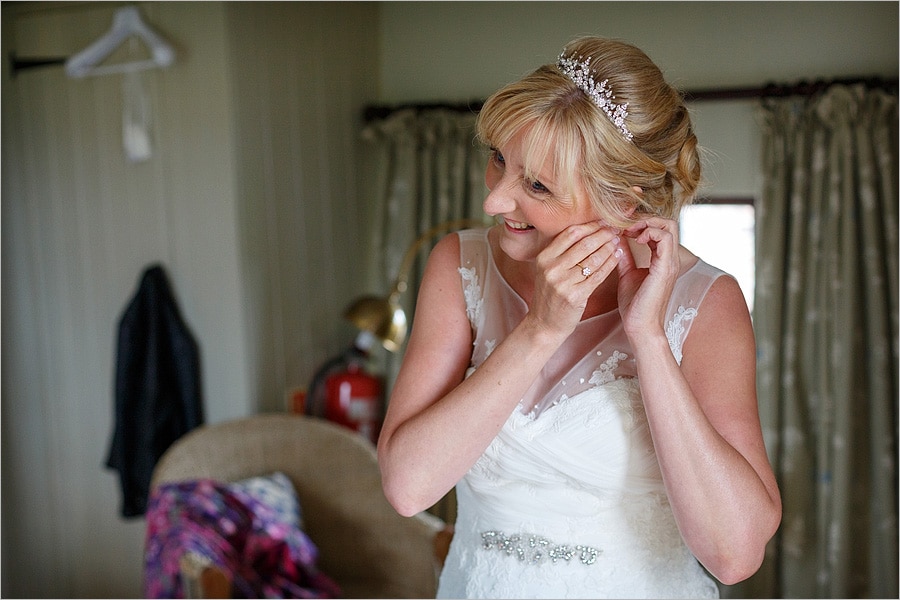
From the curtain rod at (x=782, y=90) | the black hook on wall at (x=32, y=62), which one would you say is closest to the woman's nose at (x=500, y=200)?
the curtain rod at (x=782, y=90)

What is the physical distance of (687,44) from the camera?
10.0 ft

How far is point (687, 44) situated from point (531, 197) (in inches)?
84.5

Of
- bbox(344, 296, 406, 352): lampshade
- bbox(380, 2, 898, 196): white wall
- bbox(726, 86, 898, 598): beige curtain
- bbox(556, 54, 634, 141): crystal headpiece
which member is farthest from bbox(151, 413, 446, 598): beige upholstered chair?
bbox(556, 54, 634, 141): crystal headpiece

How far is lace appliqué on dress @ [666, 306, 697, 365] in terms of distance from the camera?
4.06 ft

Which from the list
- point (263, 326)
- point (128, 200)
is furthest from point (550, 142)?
point (128, 200)

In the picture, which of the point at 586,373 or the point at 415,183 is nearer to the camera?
the point at 586,373

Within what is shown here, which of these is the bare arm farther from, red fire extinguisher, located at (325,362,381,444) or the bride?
red fire extinguisher, located at (325,362,381,444)

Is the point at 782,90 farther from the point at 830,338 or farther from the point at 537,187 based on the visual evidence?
the point at 537,187

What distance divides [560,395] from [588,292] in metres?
0.25

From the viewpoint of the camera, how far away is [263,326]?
9.80 ft

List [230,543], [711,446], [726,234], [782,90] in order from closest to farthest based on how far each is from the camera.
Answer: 1. [711,446]
2. [230,543]
3. [782,90]
4. [726,234]

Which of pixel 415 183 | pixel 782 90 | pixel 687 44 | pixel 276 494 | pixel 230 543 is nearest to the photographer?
pixel 230 543

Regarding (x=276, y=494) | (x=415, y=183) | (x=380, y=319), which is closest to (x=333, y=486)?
(x=276, y=494)

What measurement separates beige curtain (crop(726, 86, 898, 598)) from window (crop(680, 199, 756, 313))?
0.37ft
